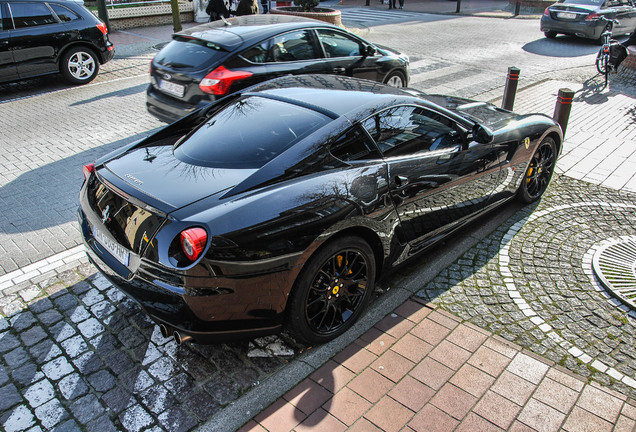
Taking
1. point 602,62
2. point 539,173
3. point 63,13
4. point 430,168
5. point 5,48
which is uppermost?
point 63,13

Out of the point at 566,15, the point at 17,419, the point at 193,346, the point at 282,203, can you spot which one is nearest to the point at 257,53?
the point at 282,203

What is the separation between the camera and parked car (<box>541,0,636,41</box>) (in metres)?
16.1

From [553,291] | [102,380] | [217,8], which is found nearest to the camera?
[102,380]

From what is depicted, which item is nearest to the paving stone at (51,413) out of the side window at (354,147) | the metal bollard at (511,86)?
the side window at (354,147)

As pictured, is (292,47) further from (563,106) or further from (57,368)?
(57,368)

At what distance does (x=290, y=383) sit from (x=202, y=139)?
73.9 inches

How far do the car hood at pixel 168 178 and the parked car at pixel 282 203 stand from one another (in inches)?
0.4

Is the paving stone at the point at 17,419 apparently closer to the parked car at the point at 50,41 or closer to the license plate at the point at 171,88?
the license plate at the point at 171,88

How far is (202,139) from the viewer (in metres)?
3.97

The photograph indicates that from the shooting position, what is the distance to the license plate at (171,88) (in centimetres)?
701

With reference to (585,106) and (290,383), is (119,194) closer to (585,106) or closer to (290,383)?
(290,383)

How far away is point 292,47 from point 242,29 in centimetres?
74

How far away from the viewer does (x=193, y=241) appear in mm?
2977

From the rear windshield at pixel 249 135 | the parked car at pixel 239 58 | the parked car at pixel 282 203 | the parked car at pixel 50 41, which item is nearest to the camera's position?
the parked car at pixel 282 203
